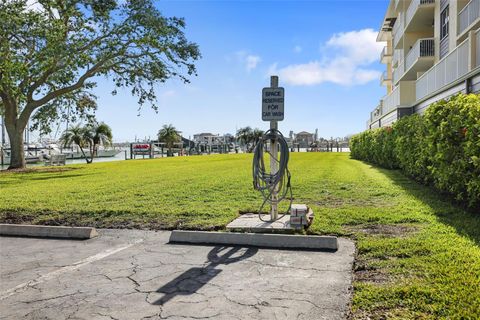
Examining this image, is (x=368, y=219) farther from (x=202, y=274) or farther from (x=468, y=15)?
(x=468, y=15)

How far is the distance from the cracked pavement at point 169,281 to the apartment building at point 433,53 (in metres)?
10.4

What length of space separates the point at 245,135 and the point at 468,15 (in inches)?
2662

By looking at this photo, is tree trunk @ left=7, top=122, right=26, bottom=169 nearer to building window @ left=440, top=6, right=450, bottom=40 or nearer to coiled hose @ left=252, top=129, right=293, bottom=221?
coiled hose @ left=252, top=129, right=293, bottom=221

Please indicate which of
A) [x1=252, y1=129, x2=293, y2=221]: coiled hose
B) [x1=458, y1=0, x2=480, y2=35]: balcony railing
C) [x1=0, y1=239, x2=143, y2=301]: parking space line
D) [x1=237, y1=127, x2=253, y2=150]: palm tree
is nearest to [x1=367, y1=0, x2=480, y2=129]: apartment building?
[x1=458, y1=0, x2=480, y2=35]: balcony railing

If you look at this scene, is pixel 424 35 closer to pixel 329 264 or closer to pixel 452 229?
pixel 452 229

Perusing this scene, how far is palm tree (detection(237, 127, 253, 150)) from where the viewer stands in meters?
82.6

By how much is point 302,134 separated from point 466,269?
288ft

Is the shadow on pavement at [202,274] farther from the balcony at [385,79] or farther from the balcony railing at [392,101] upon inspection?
the balcony at [385,79]

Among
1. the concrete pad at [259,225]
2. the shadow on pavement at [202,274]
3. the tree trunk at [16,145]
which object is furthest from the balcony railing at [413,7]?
the tree trunk at [16,145]

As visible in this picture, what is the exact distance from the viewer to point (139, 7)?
21.2m

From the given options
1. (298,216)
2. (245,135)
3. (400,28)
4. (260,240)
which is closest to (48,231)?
(260,240)

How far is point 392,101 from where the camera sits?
86.6 feet

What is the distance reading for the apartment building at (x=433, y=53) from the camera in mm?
13211

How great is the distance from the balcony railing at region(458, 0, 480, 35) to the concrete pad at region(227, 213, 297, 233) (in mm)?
13012
